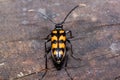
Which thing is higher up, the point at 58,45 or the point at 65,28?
the point at 65,28

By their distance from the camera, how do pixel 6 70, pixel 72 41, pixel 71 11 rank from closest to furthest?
pixel 6 70 < pixel 72 41 < pixel 71 11

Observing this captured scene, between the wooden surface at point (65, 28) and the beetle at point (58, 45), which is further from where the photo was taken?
the beetle at point (58, 45)

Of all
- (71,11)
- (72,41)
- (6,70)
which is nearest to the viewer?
(6,70)

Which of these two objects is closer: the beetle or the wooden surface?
the wooden surface

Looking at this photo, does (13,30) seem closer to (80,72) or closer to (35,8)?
(35,8)

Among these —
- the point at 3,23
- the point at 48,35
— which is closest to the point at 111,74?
the point at 48,35

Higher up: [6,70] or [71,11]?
[71,11]

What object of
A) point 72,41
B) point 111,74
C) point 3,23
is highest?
point 3,23

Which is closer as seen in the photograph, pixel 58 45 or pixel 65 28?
pixel 58 45
